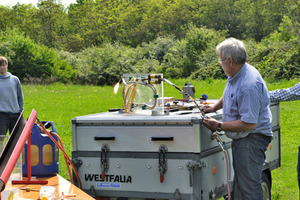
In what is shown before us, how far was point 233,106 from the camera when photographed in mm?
4754

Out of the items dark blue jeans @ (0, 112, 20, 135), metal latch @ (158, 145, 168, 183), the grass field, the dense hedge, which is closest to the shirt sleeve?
metal latch @ (158, 145, 168, 183)

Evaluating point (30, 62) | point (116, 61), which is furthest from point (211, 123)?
point (30, 62)

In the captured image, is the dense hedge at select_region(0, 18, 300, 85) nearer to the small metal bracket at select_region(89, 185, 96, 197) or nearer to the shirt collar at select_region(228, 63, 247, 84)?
the small metal bracket at select_region(89, 185, 96, 197)

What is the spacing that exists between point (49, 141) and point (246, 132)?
2.00m

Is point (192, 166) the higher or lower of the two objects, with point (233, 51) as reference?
lower

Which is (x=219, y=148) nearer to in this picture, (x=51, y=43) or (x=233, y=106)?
(x=233, y=106)

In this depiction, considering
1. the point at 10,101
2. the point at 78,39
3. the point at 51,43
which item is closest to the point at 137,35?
the point at 78,39

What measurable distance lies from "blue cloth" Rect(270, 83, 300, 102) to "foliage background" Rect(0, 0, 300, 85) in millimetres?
23534

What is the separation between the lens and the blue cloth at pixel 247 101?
15.1ft

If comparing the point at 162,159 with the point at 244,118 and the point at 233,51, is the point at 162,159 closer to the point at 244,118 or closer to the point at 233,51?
the point at 244,118

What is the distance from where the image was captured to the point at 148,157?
488 cm

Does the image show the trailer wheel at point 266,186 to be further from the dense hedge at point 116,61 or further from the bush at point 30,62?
the bush at point 30,62

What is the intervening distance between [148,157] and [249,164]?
94 cm

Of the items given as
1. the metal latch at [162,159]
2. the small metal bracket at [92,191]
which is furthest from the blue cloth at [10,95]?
the metal latch at [162,159]
